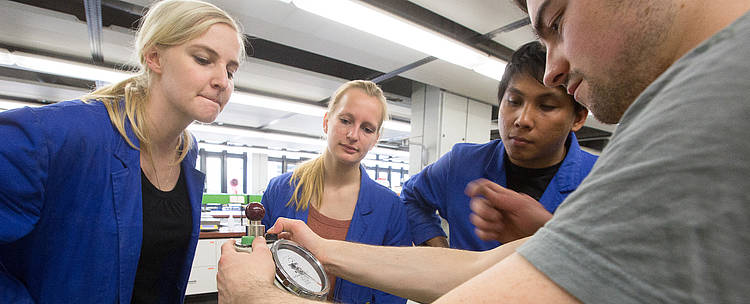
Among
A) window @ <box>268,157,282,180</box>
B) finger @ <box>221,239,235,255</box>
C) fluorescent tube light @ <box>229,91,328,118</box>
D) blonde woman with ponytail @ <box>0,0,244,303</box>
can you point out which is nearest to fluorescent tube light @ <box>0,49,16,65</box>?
fluorescent tube light @ <box>229,91,328,118</box>

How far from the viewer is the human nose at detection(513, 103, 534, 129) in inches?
56.6

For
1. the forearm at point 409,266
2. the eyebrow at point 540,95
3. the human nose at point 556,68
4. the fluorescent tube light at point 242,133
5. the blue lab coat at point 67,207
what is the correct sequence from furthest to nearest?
the fluorescent tube light at point 242,133
the eyebrow at point 540,95
the forearm at point 409,266
the blue lab coat at point 67,207
the human nose at point 556,68

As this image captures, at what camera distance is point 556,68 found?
2.74 ft

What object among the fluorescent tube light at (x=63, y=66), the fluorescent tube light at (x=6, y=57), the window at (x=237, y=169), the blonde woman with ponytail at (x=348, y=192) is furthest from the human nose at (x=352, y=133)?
the window at (x=237, y=169)

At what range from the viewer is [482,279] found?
0.41 metres

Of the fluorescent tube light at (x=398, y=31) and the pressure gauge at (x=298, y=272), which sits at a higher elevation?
the fluorescent tube light at (x=398, y=31)

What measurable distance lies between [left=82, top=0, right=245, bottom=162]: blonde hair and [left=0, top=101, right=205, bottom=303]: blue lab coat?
0.07m

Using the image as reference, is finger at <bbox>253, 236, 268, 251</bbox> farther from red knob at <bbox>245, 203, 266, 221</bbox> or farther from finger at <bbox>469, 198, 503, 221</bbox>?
finger at <bbox>469, 198, 503, 221</bbox>

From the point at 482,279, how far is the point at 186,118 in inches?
52.7

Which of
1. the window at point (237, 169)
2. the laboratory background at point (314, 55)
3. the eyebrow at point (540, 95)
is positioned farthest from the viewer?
the window at point (237, 169)

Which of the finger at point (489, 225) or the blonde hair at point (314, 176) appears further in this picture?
the blonde hair at point (314, 176)

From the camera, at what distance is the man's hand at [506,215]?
49.0 inches

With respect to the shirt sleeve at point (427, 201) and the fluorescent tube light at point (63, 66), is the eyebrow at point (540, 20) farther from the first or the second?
the fluorescent tube light at point (63, 66)

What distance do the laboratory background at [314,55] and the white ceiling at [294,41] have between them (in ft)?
0.05
